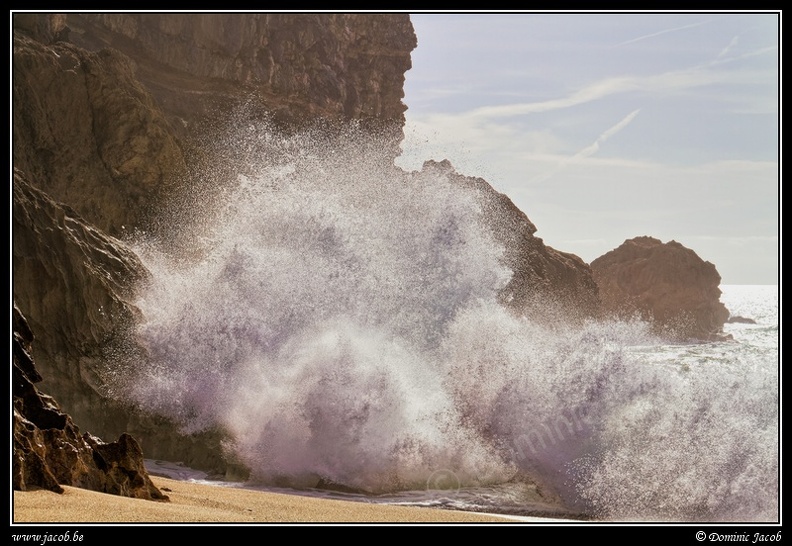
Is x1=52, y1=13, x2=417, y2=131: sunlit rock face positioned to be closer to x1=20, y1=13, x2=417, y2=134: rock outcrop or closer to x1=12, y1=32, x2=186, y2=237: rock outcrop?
x1=20, y1=13, x2=417, y2=134: rock outcrop

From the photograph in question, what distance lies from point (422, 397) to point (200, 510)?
19.2 feet

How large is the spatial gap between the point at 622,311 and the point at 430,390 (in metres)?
49.5

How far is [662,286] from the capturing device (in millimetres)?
59500

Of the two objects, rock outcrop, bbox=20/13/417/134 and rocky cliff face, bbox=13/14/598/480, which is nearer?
rocky cliff face, bbox=13/14/598/480

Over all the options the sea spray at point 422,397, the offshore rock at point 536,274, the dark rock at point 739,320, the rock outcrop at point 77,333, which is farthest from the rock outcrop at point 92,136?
the dark rock at point 739,320

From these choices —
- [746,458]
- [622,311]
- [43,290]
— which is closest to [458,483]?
[746,458]

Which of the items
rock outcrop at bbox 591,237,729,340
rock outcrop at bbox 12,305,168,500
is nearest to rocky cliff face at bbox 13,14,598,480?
rock outcrop at bbox 12,305,168,500

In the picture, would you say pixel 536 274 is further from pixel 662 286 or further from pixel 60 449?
pixel 60 449

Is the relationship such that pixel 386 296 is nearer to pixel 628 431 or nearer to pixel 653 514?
pixel 628 431

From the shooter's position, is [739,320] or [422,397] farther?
[739,320]

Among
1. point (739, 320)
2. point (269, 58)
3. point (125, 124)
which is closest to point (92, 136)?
point (125, 124)

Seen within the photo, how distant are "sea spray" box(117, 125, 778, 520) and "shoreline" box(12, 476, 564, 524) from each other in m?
2.91

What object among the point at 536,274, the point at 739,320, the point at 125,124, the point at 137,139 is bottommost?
the point at 137,139

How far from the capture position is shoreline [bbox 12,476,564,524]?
211 inches
